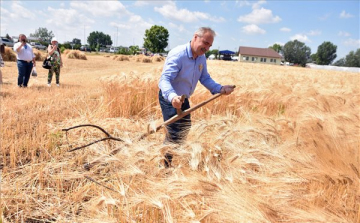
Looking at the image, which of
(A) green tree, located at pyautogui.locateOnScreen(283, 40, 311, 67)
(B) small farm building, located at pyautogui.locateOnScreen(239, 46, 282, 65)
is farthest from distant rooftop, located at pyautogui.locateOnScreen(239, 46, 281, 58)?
(A) green tree, located at pyautogui.locateOnScreen(283, 40, 311, 67)

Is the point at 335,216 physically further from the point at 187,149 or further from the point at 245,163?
the point at 187,149

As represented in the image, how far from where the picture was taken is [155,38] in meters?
67.2

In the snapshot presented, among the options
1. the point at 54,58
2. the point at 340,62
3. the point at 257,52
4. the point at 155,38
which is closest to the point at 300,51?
the point at 340,62

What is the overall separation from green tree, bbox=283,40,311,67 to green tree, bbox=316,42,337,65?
228 inches

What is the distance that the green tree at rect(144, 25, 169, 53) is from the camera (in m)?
66.9

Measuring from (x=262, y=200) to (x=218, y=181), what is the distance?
0.28 meters

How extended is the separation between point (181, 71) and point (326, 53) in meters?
122

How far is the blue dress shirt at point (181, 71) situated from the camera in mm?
2237

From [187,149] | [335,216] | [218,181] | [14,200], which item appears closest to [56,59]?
[14,200]

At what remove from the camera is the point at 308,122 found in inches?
95.7

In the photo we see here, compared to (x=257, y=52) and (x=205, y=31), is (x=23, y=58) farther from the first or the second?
(x=257, y=52)

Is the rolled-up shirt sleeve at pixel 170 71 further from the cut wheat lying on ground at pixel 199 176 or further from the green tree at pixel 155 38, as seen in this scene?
the green tree at pixel 155 38

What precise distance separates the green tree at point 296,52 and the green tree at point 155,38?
5831 centimetres

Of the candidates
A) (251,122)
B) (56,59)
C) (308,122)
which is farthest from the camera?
(56,59)
